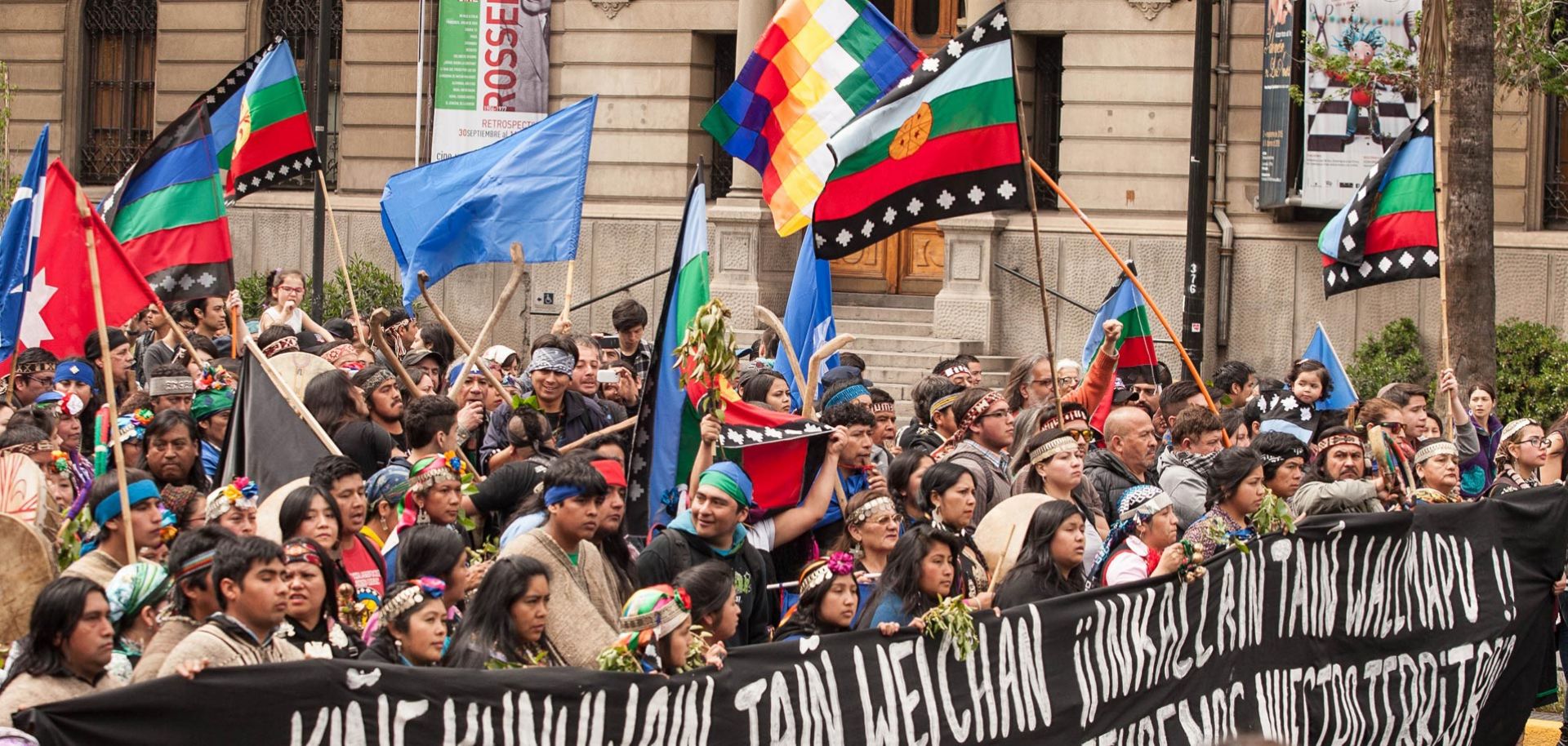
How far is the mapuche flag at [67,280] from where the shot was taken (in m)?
8.91

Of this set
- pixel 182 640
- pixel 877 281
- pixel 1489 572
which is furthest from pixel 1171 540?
pixel 877 281

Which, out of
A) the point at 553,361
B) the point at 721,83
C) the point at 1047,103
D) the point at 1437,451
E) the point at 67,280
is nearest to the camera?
the point at 67,280

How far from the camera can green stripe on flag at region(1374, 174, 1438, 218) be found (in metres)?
12.4

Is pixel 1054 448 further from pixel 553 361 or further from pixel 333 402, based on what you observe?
pixel 333 402

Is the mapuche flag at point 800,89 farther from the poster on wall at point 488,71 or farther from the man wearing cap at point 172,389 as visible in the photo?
the poster on wall at point 488,71

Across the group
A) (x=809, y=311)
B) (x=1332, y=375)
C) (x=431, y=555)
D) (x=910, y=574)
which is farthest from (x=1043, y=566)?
(x=1332, y=375)

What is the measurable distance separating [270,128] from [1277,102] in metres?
10.5

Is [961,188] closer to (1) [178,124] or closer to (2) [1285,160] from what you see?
(1) [178,124]

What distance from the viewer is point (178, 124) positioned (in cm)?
1141

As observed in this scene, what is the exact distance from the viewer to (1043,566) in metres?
7.69

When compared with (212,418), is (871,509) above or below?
below

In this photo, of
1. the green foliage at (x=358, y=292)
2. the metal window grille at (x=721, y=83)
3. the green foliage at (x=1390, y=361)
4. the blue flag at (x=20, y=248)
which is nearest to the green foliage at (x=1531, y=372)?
the green foliage at (x=1390, y=361)

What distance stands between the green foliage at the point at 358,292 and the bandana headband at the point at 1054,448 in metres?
15.0

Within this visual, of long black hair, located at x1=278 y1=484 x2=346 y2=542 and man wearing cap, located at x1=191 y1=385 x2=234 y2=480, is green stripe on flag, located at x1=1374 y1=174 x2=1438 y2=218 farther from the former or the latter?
long black hair, located at x1=278 y1=484 x2=346 y2=542
